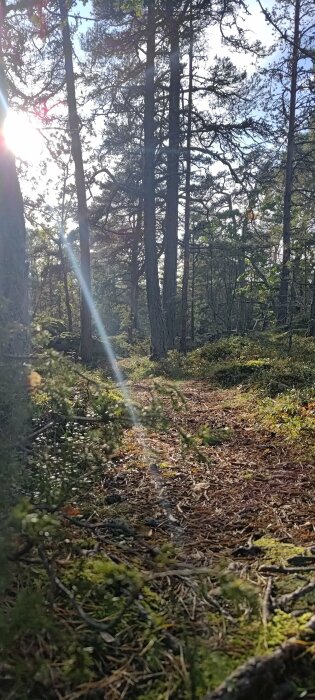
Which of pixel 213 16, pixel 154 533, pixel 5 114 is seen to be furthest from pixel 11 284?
pixel 213 16

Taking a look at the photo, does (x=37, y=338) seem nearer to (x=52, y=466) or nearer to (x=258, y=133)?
(x=52, y=466)

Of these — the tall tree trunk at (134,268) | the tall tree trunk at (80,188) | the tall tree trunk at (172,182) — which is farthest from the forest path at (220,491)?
the tall tree trunk at (134,268)

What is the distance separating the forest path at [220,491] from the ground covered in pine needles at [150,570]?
0.04 feet

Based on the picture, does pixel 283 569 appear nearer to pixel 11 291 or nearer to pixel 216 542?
pixel 216 542

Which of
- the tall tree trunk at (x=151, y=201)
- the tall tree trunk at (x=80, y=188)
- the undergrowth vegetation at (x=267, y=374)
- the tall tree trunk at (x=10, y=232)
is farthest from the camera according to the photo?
the tall tree trunk at (x=151, y=201)

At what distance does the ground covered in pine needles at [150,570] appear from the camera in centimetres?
144

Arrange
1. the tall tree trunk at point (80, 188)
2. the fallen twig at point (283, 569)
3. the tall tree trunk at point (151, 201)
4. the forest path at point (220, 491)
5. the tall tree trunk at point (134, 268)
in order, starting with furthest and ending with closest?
the tall tree trunk at point (134, 268) → the tall tree trunk at point (151, 201) → the tall tree trunk at point (80, 188) → the forest path at point (220, 491) → the fallen twig at point (283, 569)

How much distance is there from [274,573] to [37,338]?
148cm

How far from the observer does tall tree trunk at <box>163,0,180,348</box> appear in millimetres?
12301

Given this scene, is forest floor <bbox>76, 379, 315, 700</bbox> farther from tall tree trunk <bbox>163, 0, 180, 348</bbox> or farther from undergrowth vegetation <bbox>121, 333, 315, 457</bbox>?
tall tree trunk <bbox>163, 0, 180, 348</bbox>

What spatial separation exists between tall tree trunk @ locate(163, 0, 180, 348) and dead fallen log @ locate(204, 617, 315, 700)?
12.4 meters

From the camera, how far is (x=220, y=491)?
3.27m

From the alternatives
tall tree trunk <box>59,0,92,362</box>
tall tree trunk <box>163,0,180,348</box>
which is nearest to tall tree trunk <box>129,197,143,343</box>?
tall tree trunk <box>163,0,180,348</box>

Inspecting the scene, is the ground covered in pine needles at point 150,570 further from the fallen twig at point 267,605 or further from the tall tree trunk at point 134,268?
the tall tree trunk at point 134,268
